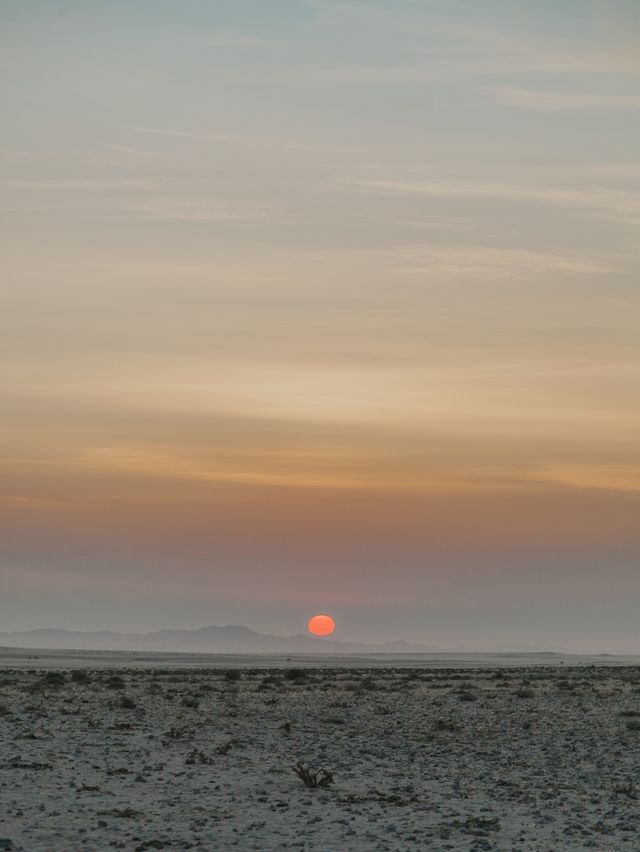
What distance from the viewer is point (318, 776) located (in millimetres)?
24141

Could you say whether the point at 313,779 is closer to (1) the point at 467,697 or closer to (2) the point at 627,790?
(2) the point at 627,790

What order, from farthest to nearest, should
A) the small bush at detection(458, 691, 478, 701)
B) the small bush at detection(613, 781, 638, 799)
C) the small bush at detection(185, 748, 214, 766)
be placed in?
the small bush at detection(458, 691, 478, 701) → the small bush at detection(185, 748, 214, 766) → the small bush at detection(613, 781, 638, 799)

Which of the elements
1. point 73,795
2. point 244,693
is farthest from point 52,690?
point 73,795

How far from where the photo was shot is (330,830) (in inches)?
735

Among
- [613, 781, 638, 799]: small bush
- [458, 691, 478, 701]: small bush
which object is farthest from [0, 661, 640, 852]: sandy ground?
[458, 691, 478, 701]: small bush

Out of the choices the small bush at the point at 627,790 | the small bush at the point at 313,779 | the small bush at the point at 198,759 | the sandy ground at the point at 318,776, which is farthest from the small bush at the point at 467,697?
the small bush at the point at 313,779

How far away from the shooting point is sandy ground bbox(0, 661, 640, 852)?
1827 centimetres

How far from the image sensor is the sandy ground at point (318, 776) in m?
18.3

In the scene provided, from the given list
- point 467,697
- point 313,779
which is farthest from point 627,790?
point 467,697

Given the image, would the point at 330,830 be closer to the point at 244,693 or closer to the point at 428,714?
the point at 428,714

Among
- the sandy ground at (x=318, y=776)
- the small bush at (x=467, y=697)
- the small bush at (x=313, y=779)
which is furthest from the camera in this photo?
the small bush at (x=467, y=697)

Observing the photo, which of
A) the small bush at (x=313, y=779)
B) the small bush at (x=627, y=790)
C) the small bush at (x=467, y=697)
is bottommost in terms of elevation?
the small bush at (x=627, y=790)

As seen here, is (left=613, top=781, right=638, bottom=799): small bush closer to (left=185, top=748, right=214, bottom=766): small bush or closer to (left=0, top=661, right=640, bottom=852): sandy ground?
(left=0, top=661, right=640, bottom=852): sandy ground

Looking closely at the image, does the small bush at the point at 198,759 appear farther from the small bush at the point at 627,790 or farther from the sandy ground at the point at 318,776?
the small bush at the point at 627,790
